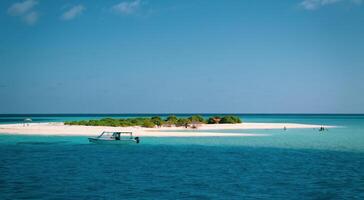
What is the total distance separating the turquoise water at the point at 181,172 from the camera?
22.3 m

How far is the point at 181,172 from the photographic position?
1140 inches

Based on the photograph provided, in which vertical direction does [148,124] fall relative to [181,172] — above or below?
above

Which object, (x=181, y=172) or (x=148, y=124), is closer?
(x=181, y=172)

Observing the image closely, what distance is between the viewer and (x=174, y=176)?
2730cm

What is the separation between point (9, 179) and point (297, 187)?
626 inches

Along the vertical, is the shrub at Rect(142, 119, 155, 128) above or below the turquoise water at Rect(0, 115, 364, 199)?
above

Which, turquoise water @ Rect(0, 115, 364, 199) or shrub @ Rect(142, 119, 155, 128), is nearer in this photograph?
turquoise water @ Rect(0, 115, 364, 199)

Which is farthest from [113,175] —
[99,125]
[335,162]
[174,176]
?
[99,125]

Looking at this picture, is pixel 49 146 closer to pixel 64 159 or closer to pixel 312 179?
pixel 64 159

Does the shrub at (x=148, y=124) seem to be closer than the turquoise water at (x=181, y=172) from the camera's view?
No

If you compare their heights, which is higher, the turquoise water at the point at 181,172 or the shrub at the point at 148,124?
the shrub at the point at 148,124

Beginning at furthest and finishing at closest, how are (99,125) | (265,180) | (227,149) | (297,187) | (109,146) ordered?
(99,125)
(109,146)
(227,149)
(265,180)
(297,187)


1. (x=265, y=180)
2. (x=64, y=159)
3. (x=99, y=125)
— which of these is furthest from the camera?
(x=99, y=125)

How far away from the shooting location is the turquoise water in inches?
877
